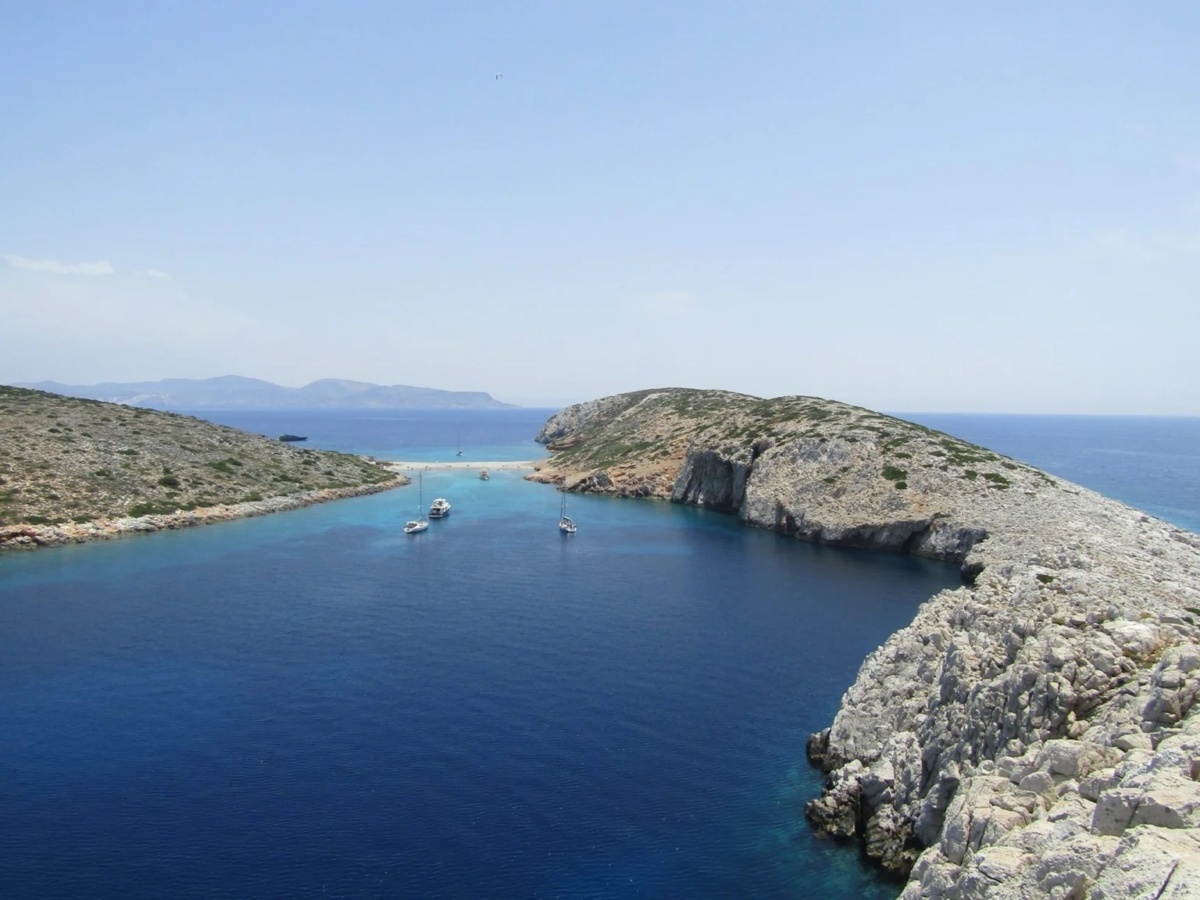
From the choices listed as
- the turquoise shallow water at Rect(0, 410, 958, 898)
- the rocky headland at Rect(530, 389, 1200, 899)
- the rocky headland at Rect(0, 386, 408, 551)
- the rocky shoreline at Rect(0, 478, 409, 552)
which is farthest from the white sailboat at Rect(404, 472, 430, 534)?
the rocky headland at Rect(530, 389, 1200, 899)

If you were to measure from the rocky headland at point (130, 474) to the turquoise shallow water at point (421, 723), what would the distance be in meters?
15.6

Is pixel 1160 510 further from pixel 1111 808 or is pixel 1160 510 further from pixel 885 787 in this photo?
pixel 1111 808

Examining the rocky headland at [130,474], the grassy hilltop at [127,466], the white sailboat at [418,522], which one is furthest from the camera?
the white sailboat at [418,522]

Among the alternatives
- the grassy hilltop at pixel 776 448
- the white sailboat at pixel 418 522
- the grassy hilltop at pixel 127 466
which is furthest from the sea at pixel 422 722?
the grassy hilltop at pixel 776 448

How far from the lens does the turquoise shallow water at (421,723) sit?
29141 millimetres

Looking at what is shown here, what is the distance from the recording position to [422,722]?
4088 centimetres

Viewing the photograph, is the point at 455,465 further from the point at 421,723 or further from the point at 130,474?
the point at 421,723

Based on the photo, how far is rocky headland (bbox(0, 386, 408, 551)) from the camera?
8988cm

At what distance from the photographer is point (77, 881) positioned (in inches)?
1083

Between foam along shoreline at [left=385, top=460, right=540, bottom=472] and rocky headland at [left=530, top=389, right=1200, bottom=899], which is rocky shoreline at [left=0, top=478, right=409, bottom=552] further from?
rocky headland at [left=530, top=389, right=1200, bottom=899]

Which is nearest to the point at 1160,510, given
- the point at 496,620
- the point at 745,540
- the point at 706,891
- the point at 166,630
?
the point at 745,540

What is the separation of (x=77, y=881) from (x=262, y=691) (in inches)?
693

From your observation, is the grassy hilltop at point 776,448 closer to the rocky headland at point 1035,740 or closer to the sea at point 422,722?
the sea at point 422,722

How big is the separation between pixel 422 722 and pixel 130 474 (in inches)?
3335
